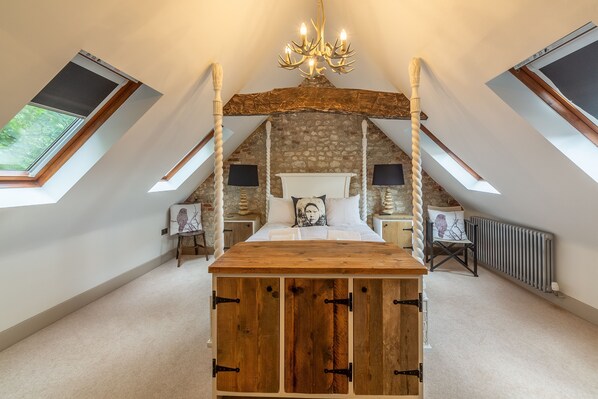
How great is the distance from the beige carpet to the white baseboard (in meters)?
0.08

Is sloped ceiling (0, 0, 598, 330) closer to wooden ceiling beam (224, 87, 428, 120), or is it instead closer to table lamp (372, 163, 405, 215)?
wooden ceiling beam (224, 87, 428, 120)

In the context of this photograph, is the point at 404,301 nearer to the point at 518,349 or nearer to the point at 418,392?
the point at 418,392

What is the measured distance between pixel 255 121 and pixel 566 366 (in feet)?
14.9

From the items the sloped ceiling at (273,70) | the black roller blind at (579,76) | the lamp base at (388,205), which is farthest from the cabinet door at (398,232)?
the black roller blind at (579,76)

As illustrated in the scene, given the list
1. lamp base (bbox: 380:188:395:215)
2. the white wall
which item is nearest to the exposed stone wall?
lamp base (bbox: 380:188:395:215)

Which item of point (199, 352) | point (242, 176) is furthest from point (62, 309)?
point (242, 176)

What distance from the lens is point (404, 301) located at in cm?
154

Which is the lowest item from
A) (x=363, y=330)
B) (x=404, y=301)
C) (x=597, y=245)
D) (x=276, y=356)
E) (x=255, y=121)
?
(x=276, y=356)

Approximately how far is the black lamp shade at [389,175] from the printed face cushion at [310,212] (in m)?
1.02

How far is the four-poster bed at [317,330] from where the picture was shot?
5.07ft

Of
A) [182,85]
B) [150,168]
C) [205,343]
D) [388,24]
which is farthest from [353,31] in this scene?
Result: [205,343]

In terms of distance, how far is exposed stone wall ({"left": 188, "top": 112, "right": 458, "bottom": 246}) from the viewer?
5.04 m

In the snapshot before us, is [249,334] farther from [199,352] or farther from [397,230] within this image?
[397,230]

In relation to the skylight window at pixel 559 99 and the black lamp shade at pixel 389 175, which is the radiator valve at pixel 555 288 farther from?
the black lamp shade at pixel 389 175
